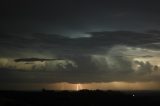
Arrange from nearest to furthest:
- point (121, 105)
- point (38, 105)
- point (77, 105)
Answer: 1. point (38, 105)
2. point (77, 105)
3. point (121, 105)

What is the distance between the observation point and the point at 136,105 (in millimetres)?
155000

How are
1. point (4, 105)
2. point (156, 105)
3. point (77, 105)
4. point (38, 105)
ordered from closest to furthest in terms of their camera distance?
point (4, 105), point (38, 105), point (77, 105), point (156, 105)

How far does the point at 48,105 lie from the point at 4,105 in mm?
36955

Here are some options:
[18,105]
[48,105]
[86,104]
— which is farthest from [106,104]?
[18,105]

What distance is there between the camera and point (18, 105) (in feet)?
299


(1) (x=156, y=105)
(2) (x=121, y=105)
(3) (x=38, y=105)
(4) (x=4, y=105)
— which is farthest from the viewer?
(1) (x=156, y=105)

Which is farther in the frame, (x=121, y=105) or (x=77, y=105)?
(x=121, y=105)

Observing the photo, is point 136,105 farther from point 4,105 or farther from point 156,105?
point 4,105

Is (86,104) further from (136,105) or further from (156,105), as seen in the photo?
(156,105)

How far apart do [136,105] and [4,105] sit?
79579mm

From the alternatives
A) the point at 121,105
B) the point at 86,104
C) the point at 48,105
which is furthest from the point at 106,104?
the point at 48,105

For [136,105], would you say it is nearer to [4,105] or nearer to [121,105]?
[121,105]

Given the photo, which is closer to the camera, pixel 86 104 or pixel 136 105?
pixel 86 104

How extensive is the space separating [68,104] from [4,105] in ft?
155
